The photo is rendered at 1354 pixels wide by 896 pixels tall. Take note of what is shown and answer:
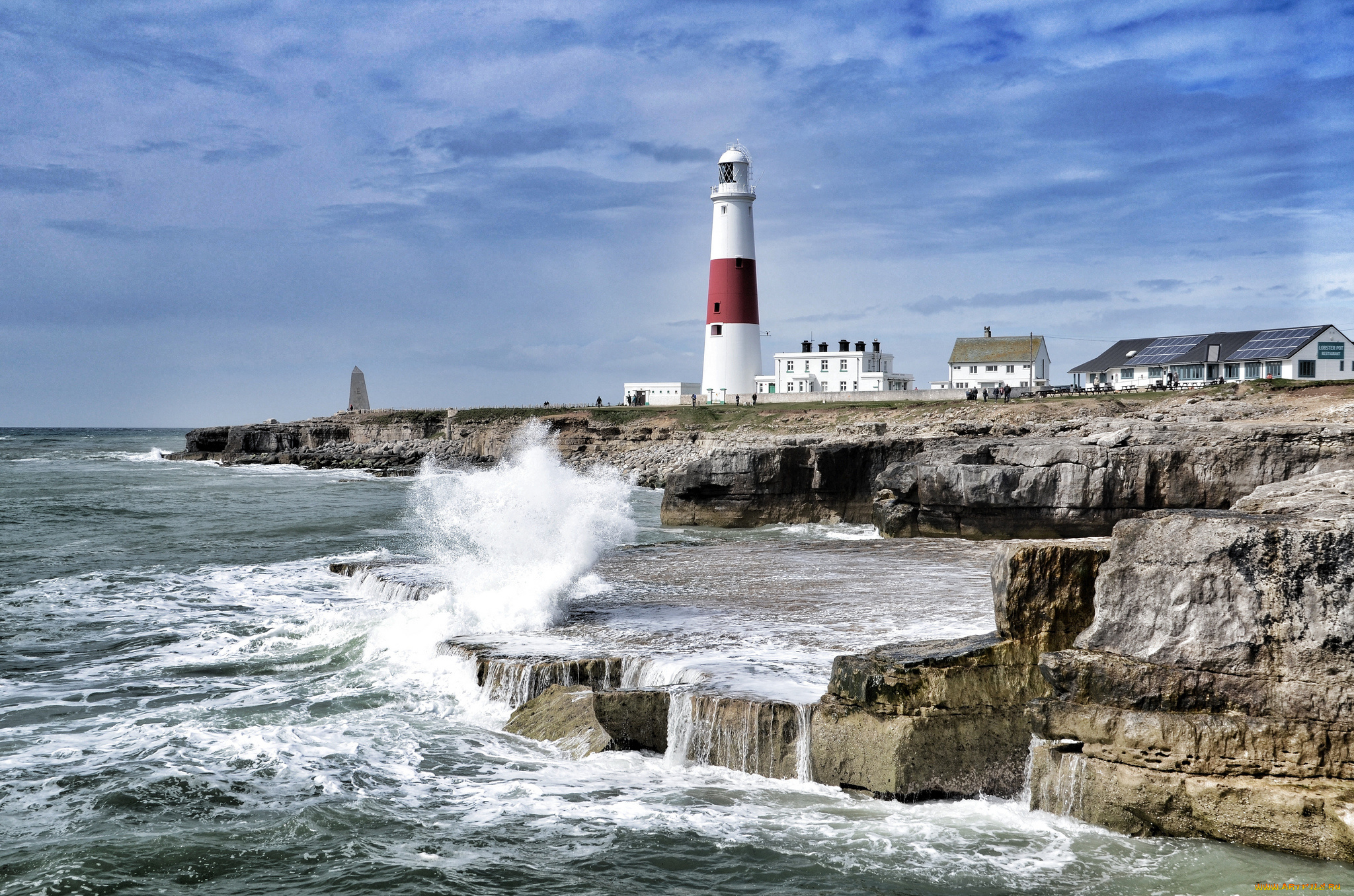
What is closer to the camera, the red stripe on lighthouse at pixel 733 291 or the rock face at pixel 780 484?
the rock face at pixel 780 484

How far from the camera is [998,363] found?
54625 millimetres

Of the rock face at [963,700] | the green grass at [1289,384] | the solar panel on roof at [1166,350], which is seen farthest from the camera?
the solar panel on roof at [1166,350]

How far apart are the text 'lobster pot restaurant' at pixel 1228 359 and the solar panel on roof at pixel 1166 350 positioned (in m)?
0.04

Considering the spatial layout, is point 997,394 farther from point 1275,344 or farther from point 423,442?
point 423,442

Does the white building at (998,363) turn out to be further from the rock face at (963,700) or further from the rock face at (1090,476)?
the rock face at (963,700)

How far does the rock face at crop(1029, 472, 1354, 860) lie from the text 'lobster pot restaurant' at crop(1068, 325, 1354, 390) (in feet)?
134

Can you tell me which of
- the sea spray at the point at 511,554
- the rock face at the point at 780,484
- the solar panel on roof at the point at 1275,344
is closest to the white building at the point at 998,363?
the solar panel on roof at the point at 1275,344

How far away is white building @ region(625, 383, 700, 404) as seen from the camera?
5666 centimetres

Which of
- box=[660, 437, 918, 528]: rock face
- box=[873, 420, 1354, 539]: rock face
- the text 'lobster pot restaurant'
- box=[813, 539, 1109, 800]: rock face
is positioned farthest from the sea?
the text 'lobster pot restaurant'

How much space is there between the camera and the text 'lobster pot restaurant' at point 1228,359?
4525 cm

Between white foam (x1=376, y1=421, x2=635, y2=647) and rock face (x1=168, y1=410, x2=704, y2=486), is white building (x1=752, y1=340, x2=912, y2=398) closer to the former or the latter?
rock face (x1=168, y1=410, x2=704, y2=486)

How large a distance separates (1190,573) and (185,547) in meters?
18.1

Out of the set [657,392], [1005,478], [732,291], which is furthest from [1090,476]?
[657,392]

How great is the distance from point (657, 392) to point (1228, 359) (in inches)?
1185
